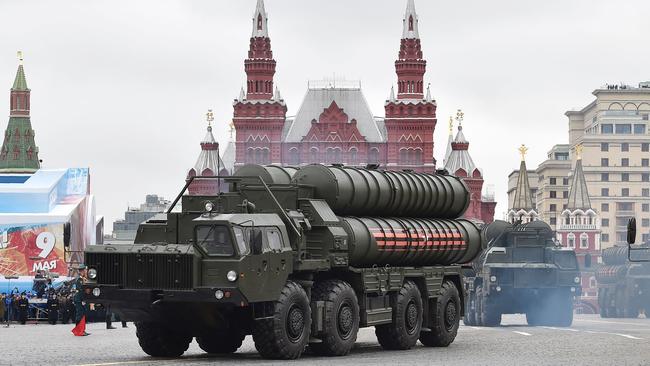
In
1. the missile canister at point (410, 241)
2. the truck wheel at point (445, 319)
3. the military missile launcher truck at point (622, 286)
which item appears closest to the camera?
the missile canister at point (410, 241)

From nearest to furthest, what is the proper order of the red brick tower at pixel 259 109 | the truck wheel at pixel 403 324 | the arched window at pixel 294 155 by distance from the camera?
the truck wheel at pixel 403 324, the arched window at pixel 294 155, the red brick tower at pixel 259 109

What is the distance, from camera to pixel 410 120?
131 meters

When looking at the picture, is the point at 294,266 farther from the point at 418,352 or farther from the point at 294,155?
the point at 294,155

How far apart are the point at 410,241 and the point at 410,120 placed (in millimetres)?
106001

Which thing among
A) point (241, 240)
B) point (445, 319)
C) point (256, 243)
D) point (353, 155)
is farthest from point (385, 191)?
point (353, 155)

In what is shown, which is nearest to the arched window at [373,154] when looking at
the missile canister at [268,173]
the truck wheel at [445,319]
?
the truck wheel at [445,319]

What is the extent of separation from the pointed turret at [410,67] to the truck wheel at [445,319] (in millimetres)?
104801

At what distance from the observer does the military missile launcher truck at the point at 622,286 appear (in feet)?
184

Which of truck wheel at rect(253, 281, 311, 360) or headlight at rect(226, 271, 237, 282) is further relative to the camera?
truck wheel at rect(253, 281, 311, 360)

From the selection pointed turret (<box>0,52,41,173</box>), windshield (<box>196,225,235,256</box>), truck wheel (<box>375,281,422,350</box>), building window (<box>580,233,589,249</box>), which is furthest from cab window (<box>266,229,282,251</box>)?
building window (<box>580,233,589,249</box>)

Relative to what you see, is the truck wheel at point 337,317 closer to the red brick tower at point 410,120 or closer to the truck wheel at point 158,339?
the truck wheel at point 158,339

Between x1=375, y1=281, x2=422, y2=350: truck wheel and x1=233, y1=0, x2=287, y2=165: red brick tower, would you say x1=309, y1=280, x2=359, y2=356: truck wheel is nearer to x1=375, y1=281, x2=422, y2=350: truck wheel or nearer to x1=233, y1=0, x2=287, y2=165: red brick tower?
x1=375, y1=281, x2=422, y2=350: truck wheel

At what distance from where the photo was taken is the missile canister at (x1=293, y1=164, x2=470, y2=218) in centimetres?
2342

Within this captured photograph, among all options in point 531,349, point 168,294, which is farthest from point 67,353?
point 531,349
